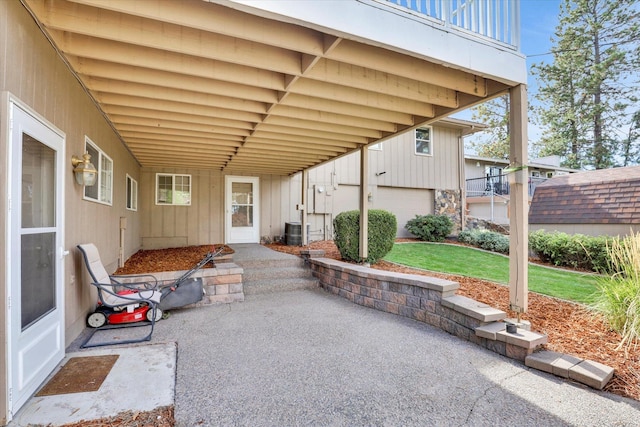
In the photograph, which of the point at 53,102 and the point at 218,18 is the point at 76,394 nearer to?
the point at 53,102

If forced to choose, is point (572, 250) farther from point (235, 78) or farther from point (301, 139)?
point (235, 78)

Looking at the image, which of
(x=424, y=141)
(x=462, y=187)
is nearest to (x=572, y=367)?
(x=424, y=141)

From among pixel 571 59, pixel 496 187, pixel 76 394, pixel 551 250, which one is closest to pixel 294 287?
pixel 76 394

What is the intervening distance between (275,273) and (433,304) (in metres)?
3.07

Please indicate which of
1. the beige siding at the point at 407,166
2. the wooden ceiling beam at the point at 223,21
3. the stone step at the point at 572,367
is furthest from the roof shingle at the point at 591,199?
the wooden ceiling beam at the point at 223,21

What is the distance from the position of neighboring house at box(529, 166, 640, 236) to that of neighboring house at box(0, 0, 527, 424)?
5.76m

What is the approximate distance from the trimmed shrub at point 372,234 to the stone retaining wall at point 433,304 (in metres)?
0.61

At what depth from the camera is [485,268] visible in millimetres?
6336

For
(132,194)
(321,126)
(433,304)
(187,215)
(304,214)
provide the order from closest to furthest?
(433,304)
(321,126)
(132,194)
(304,214)
(187,215)

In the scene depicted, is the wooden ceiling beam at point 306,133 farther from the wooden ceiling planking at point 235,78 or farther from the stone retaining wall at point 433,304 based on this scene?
the stone retaining wall at point 433,304

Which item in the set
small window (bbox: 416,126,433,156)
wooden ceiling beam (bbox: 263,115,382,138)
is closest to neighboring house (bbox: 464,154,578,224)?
small window (bbox: 416,126,433,156)

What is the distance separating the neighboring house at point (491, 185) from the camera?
12.9 meters

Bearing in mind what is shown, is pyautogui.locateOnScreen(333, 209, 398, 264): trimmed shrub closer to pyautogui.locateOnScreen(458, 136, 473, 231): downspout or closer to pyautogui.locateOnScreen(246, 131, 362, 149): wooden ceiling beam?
pyautogui.locateOnScreen(246, 131, 362, 149): wooden ceiling beam

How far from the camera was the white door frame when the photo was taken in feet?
6.46
